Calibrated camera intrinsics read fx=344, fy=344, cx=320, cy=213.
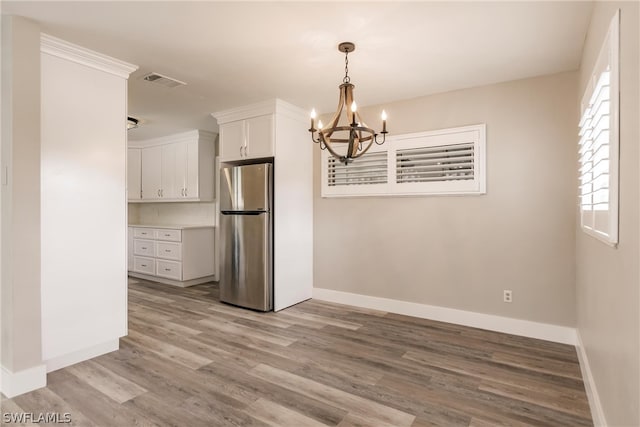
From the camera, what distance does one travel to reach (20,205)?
2.19 metres

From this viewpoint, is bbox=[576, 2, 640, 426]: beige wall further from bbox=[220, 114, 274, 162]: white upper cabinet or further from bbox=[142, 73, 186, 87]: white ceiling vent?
bbox=[142, 73, 186, 87]: white ceiling vent

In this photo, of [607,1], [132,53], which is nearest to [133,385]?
[132,53]

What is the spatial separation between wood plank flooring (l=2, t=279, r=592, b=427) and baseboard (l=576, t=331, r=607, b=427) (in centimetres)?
5

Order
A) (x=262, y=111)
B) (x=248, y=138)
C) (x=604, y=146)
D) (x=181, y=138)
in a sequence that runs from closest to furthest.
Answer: (x=604, y=146)
(x=262, y=111)
(x=248, y=138)
(x=181, y=138)

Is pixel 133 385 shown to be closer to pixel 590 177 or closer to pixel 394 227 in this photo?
pixel 394 227

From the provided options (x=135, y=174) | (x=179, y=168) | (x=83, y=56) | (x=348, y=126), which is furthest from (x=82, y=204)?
(x=135, y=174)

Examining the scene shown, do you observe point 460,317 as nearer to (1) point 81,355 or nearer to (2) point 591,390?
Result: (2) point 591,390

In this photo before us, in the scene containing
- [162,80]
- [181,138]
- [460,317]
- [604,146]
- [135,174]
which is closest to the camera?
[604,146]

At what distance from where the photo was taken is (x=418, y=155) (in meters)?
3.72

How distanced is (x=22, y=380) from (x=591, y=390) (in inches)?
138

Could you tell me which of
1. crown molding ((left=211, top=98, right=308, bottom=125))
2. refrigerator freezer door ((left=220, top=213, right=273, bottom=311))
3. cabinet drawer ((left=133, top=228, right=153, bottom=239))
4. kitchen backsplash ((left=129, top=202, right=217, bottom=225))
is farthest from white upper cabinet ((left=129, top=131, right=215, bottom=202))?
refrigerator freezer door ((left=220, top=213, right=273, bottom=311))

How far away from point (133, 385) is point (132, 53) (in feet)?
8.04

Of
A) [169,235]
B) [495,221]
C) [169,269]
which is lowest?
[169,269]

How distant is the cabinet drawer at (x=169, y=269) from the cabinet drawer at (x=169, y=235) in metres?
0.36
